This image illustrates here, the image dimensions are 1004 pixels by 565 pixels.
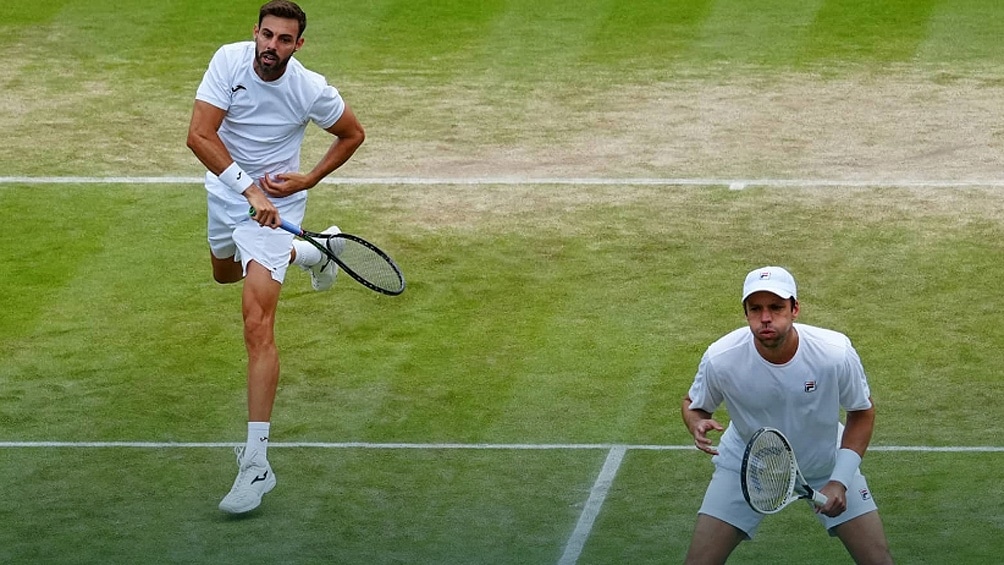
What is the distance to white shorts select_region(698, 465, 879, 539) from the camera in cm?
720

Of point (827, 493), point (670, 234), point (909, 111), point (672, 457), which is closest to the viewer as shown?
point (827, 493)

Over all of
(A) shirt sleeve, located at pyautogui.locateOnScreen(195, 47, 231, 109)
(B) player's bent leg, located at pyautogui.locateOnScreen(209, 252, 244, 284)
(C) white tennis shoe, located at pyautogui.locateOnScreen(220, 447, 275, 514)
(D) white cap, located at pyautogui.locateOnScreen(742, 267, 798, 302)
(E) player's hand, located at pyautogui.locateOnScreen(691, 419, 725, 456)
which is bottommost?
(C) white tennis shoe, located at pyautogui.locateOnScreen(220, 447, 275, 514)

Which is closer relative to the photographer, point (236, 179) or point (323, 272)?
point (236, 179)

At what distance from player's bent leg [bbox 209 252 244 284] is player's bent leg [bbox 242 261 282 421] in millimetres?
852

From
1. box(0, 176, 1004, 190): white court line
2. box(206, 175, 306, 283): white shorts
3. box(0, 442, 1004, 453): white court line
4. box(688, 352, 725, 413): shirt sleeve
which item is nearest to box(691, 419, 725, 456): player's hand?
box(688, 352, 725, 413): shirt sleeve

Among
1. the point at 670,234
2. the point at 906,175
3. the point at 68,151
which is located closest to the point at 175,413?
the point at 670,234

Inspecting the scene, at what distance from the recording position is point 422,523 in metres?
8.91

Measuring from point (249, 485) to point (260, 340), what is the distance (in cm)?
72

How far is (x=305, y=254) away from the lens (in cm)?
1052

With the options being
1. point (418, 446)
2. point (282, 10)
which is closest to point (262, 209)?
point (282, 10)

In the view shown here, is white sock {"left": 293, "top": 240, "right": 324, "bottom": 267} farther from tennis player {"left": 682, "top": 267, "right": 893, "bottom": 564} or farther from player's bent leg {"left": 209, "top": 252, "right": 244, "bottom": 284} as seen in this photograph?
tennis player {"left": 682, "top": 267, "right": 893, "bottom": 564}

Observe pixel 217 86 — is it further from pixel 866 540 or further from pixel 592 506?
pixel 866 540

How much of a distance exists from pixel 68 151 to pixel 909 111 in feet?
23.1

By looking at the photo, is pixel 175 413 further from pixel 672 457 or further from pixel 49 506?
A: pixel 672 457
